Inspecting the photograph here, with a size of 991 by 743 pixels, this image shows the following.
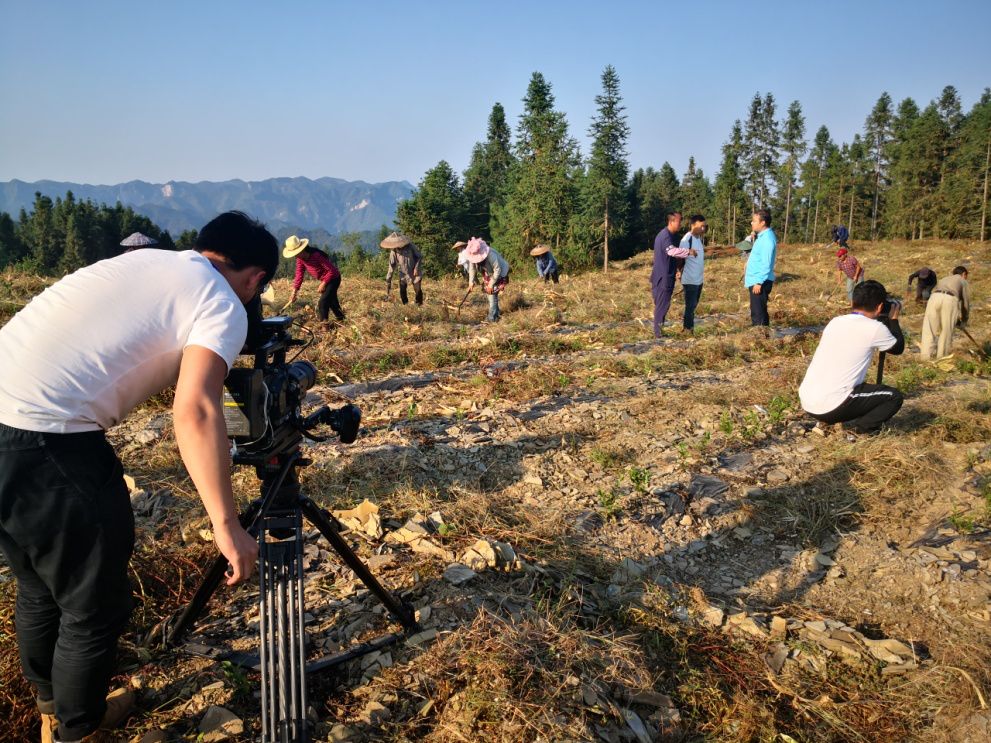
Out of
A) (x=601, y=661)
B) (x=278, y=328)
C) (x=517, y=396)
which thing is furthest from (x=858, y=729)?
(x=517, y=396)

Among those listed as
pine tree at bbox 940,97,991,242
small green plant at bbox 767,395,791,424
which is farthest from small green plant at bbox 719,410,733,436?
pine tree at bbox 940,97,991,242

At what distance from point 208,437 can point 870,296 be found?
4.85 metres

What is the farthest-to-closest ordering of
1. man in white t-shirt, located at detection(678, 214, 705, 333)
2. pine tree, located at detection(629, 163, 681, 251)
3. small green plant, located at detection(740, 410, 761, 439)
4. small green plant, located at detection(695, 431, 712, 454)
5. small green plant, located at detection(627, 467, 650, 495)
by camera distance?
pine tree, located at detection(629, 163, 681, 251) → man in white t-shirt, located at detection(678, 214, 705, 333) → small green plant, located at detection(740, 410, 761, 439) → small green plant, located at detection(695, 431, 712, 454) → small green plant, located at detection(627, 467, 650, 495)

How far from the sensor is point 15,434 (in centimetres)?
160

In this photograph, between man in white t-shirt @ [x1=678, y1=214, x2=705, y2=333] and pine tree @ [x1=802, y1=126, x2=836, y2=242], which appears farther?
pine tree @ [x1=802, y1=126, x2=836, y2=242]

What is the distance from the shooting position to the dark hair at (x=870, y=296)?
15.0 ft

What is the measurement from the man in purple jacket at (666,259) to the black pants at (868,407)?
403cm

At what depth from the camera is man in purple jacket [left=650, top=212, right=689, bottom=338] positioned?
8391mm

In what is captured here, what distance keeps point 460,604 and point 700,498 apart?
85.6 inches

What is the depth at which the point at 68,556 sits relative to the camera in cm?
168

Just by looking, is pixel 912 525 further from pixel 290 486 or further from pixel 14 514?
pixel 14 514

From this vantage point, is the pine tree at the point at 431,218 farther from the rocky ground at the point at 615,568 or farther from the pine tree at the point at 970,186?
the pine tree at the point at 970,186

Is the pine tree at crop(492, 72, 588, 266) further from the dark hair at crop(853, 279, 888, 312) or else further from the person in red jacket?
the dark hair at crop(853, 279, 888, 312)

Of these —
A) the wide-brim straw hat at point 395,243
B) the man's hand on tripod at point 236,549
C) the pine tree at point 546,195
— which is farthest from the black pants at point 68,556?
the pine tree at point 546,195
